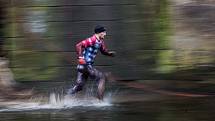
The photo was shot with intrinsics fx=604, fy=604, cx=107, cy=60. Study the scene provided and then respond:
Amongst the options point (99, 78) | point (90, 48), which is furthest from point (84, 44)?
point (99, 78)

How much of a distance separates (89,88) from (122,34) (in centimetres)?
130

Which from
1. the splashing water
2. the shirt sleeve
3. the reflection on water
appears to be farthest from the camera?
the reflection on water

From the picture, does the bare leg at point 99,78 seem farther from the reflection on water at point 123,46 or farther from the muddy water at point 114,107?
the reflection on water at point 123,46

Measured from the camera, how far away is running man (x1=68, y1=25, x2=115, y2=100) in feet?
36.7

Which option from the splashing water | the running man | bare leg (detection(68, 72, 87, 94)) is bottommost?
the splashing water

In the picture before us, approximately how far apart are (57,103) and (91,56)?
1.25 meters

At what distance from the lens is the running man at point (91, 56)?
11.2m

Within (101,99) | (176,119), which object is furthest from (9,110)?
(176,119)

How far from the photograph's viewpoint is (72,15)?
40.6ft

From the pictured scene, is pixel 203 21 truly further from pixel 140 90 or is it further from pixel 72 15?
pixel 72 15

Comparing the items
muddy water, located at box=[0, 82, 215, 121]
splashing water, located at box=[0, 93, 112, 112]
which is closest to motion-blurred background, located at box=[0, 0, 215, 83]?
muddy water, located at box=[0, 82, 215, 121]

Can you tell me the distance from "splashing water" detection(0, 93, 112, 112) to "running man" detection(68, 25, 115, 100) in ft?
1.11

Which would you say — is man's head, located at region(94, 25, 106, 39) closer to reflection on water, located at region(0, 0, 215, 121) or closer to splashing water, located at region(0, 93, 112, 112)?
reflection on water, located at region(0, 0, 215, 121)

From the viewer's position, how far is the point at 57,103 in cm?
1184
